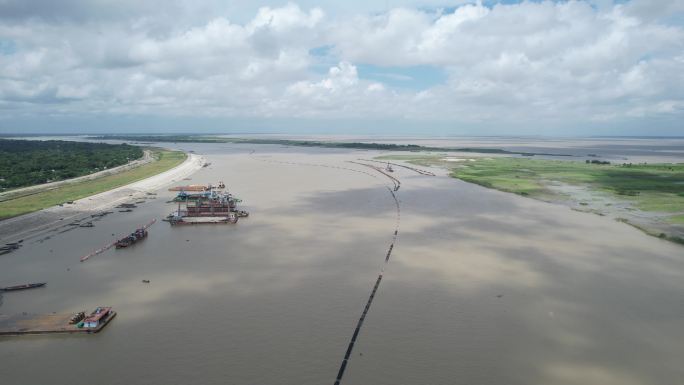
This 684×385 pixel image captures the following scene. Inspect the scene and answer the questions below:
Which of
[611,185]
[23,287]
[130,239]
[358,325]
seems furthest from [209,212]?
[611,185]

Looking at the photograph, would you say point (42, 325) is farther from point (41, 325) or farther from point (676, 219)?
point (676, 219)

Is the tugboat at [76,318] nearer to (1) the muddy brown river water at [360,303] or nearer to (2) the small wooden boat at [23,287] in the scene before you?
(1) the muddy brown river water at [360,303]

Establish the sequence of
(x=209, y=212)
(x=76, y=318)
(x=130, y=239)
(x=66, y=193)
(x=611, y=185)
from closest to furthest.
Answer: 1. (x=76, y=318)
2. (x=130, y=239)
3. (x=209, y=212)
4. (x=66, y=193)
5. (x=611, y=185)

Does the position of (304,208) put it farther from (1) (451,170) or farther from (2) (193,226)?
(1) (451,170)

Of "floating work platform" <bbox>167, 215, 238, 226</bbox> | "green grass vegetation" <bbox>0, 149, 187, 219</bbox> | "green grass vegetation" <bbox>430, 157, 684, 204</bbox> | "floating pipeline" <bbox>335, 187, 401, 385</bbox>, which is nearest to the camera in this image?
"floating pipeline" <bbox>335, 187, 401, 385</bbox>

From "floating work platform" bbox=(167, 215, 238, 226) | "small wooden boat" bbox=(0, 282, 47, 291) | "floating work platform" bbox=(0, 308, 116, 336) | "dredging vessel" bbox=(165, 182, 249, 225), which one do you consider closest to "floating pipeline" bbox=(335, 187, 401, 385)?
"floating work platform" bbox=(0, 308, 116, 336)

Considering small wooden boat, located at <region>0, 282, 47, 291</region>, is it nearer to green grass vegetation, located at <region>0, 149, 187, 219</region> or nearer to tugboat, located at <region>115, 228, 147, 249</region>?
tugboat, located at <region>115, 228, 147, 249</region>

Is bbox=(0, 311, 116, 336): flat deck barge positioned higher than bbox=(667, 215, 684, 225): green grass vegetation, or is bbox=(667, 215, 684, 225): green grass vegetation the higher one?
bbox=(667, 215, 684, 225): green grass vegetation

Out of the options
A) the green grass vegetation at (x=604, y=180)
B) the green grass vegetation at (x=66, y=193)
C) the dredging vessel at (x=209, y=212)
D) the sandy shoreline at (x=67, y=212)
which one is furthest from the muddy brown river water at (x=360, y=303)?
the green grass vegetation at (x=604, y=180)
